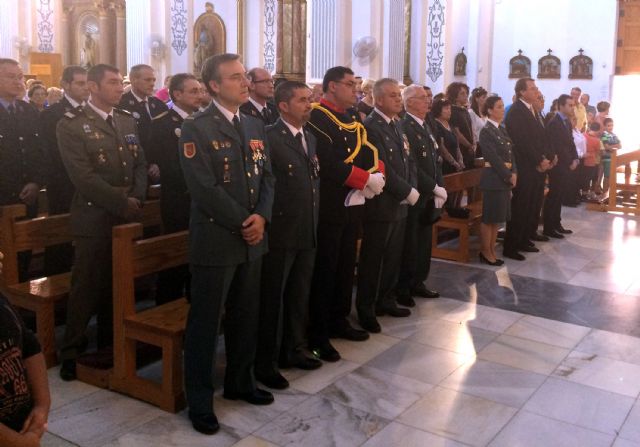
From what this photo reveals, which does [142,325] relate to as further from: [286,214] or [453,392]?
[453,392]

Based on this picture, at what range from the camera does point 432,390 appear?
12.2ft

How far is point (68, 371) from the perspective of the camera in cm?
377

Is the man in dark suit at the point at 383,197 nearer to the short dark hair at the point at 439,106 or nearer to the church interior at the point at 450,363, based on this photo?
the church interior at the point at 450,363

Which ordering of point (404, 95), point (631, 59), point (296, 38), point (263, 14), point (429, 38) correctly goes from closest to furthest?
point (404, 95)
point (296, 38)
point (429, 38)
point (631, 59)
point (263, 14)

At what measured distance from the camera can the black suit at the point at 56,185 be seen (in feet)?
15.6

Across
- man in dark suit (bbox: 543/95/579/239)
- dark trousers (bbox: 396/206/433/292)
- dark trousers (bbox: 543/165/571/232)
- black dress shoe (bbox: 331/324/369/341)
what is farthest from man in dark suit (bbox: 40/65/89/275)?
dark trousers (bbox: 543/165/571/232)

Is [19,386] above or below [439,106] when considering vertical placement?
below

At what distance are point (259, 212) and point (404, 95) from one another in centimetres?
222

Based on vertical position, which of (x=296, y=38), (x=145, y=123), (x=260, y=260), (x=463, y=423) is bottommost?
(x=463, y=423)

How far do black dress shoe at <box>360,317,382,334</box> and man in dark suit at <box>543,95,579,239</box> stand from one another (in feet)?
12.7

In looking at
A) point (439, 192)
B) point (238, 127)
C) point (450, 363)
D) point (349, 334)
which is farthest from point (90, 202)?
point (439, 192)

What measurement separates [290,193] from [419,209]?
5.73ft

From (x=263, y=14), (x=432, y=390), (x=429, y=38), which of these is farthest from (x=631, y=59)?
(x=432, y=390)

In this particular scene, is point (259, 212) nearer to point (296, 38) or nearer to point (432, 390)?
point (432, 390)
